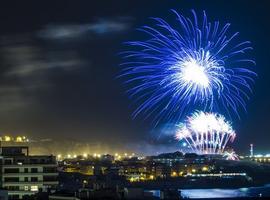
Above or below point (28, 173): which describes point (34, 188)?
below

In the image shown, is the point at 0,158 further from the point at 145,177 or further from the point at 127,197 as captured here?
the point at 145,177

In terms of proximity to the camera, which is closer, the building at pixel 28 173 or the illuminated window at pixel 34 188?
the illuminated window at pixel 34 188

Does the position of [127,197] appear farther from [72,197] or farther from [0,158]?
[0,158]

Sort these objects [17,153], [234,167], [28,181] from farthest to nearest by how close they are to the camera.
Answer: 1. [234,167]
2. [17,153]
3. [28,181]

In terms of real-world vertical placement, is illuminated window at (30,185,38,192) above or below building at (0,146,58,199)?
below

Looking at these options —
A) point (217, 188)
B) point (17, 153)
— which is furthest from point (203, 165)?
point (17, 153)

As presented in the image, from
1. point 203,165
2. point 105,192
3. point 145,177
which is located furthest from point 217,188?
point 105,192

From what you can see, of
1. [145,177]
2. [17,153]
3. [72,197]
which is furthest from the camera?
[145,177]

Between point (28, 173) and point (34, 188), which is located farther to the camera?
point (28, 173)

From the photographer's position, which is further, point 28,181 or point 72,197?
point 28,181

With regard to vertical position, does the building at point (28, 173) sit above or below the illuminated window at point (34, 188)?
above

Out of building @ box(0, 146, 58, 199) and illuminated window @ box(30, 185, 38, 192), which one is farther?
building @ box(0, 146, 58, 199)
